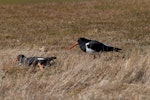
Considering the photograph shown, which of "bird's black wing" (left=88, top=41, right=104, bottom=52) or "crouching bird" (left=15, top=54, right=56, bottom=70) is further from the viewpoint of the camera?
"bird's black wing" (left=88, top=41, right=104, bottom=52)

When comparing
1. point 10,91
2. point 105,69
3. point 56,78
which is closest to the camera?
point 10,91

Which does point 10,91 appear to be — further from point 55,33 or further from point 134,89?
point 55,33

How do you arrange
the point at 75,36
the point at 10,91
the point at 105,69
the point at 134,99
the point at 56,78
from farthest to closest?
the point at 75,36 < the point at 105,69 < the point at 56,78 < the point at 10,91 < the point at 134,99

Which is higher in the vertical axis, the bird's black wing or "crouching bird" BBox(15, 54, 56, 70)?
the bird's black wing

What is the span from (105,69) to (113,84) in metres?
1.00

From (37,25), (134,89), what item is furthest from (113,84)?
(37,25)

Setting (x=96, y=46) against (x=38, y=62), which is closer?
(x=38, y=62)

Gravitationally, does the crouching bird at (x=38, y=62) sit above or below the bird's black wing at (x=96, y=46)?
below

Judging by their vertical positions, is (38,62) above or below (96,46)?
below

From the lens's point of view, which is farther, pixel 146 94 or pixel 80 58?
pixel 80 58

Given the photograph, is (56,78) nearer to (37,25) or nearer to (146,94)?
(146,94)

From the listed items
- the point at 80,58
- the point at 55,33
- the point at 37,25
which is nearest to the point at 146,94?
the point at 80,58

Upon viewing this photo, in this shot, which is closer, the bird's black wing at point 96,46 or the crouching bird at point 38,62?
the crouching bird at point 38,62

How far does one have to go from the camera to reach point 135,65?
27.4 ft
